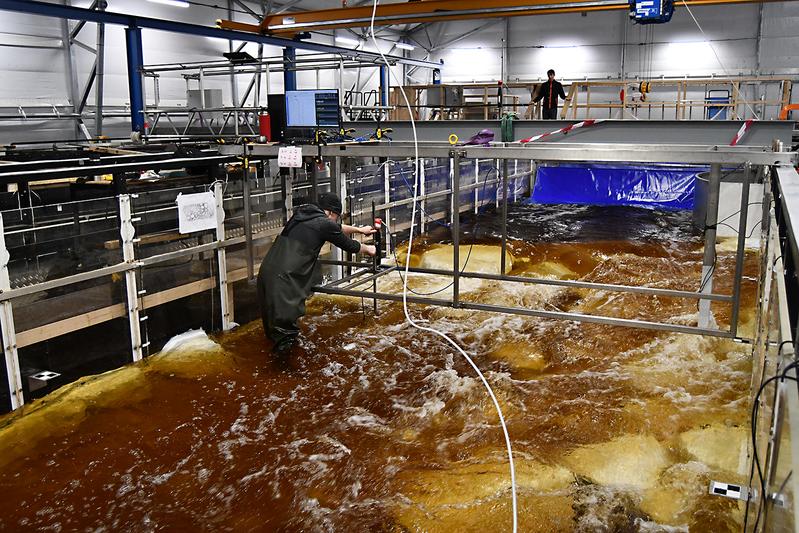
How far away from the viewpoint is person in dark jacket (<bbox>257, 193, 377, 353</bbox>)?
604 centimetres

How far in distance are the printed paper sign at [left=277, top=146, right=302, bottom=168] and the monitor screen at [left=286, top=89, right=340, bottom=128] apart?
475 mm

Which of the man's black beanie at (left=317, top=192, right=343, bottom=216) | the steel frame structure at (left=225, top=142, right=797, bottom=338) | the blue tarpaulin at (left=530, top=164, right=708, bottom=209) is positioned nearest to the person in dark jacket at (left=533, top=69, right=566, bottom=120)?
the blue tarpaulin at (left=530, top=164, right=708, bottom=209)

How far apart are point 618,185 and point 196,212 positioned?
10661 mm

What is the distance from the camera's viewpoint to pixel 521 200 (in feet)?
50.3

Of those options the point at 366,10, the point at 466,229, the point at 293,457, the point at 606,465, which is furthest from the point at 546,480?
the point at 466,229

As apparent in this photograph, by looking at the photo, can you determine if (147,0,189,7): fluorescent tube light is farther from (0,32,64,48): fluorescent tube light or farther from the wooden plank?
the wooden plank

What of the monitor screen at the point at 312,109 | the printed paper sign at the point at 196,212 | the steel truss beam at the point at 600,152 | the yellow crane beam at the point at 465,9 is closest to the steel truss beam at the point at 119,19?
the yellow crane beam at the point at 465,9

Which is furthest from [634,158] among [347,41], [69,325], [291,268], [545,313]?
[347,41]

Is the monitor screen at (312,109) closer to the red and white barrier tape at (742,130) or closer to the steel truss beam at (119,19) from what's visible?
the steel truss beam at (119,19)

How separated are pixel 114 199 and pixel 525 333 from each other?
14.0ft

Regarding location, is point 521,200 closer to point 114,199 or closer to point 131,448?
point 114,199

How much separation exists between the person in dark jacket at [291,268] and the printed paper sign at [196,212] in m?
0.83

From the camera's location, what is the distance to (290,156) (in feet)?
21.1

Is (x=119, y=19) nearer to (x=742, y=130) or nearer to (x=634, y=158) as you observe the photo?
(x=634, y=158)
